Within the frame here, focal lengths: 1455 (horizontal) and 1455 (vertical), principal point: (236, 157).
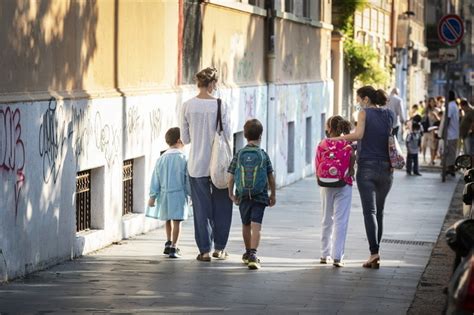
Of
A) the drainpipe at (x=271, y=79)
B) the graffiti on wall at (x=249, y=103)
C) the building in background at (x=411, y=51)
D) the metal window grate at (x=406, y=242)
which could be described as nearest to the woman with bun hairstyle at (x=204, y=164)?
the metal window grate at (x=406, y=242)

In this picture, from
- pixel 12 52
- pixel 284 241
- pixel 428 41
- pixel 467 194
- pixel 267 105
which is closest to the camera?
pixel 12 52

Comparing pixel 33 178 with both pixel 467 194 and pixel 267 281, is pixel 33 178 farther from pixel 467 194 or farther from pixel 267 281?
pixel 467 194

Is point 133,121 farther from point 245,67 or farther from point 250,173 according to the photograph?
point 245,67

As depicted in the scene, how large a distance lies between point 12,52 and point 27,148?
87 centimetres

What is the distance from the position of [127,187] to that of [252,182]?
3636 mm

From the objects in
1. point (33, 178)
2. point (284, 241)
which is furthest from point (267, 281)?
point (284, 241)

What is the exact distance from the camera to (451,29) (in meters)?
31.0

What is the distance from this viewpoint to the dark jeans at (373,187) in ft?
46.6

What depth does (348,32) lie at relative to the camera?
42.3 metres

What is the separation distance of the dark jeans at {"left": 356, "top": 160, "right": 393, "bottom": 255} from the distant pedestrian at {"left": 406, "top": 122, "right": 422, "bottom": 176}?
17.3 metres

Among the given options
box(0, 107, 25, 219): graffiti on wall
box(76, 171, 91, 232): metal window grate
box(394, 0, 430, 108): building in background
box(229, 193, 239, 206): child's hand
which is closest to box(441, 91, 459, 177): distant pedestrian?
box(76, 171, 91, 232): metal window grate

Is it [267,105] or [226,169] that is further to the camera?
[267,105]

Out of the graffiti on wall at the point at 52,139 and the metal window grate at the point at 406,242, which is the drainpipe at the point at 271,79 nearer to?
the metal window grate at the point at 406,242

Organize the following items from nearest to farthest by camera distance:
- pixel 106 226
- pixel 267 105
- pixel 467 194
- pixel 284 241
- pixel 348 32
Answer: pixel 467 194 → pixel 106 226 → pixel 284 241 → pixel 267 105 → pixel 348 32
